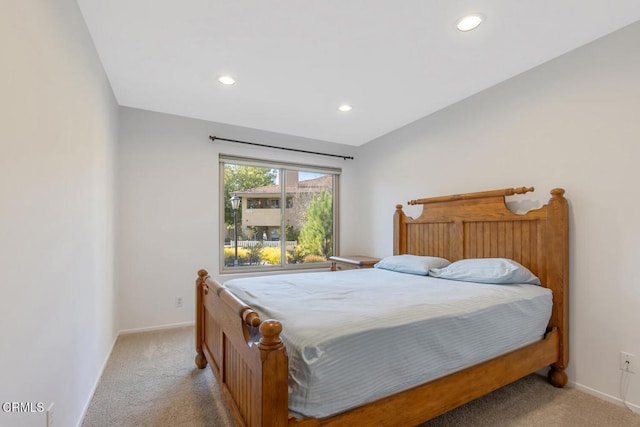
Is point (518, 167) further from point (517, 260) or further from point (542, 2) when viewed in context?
point (542, 2)

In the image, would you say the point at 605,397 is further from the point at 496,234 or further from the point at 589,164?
the point at 589,164

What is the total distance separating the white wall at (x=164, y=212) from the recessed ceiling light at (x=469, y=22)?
2683mm

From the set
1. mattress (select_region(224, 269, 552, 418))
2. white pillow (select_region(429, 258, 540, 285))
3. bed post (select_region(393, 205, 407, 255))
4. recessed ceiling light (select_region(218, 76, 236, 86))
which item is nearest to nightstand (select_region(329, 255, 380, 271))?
bed post (select_region(393, 205, 407, 255))

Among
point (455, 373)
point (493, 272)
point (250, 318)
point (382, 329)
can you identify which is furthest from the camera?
point (493, 272)

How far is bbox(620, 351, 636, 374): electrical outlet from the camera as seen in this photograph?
185 centimetres

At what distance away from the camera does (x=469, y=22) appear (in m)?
1.84

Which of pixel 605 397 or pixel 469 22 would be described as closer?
pixel 469 22

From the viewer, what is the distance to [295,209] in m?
4.27

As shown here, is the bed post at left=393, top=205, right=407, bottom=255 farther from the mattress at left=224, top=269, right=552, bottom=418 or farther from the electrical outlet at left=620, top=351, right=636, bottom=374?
the electrical outlet at left=620, top=351, right=636, bottom=374

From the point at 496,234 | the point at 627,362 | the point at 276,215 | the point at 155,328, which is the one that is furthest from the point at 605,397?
the point at 155,328

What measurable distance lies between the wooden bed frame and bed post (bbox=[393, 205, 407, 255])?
0.04 ft

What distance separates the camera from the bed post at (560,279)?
2.09m

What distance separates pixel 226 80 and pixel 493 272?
2.64 m

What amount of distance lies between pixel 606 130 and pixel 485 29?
1.06 m
